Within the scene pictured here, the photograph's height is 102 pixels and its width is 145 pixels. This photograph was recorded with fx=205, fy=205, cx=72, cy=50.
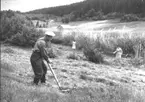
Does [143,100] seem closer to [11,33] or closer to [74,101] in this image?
[74,101]

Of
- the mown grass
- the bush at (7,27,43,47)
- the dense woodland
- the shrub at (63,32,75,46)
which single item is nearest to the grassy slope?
the mown grass

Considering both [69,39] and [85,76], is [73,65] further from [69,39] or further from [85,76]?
[69,39]

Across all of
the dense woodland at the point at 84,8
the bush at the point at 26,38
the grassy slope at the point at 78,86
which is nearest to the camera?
the grassy slope at the point at 78,86

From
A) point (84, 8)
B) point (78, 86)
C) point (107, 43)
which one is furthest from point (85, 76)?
point (84, 8)

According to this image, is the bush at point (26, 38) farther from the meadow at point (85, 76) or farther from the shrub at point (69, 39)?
the shrub at point (69, 39)

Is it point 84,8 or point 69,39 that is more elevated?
point 84,8

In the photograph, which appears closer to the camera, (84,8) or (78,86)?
(78,86)

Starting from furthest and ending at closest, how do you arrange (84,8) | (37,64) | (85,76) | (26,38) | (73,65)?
(84,8), (26,38), (73,65), (85,76), (37,64)

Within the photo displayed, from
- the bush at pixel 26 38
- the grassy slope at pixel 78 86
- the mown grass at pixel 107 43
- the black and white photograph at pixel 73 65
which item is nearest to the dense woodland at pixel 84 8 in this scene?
the black and white photograph at pixel 73 65

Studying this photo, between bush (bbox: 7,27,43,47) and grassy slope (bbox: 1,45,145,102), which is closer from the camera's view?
grassy slope (bbox: 1,45,145,102)

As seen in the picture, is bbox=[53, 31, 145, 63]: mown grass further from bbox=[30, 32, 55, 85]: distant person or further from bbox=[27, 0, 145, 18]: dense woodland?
bbox=[30, 32, 55, 85]: distant person

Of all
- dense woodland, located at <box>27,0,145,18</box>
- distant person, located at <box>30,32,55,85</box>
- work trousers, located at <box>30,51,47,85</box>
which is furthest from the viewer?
dense woodland, located at <box>27,0,145,18</box>

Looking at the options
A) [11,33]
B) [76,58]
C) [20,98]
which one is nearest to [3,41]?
[11,33]

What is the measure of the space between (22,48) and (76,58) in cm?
469
